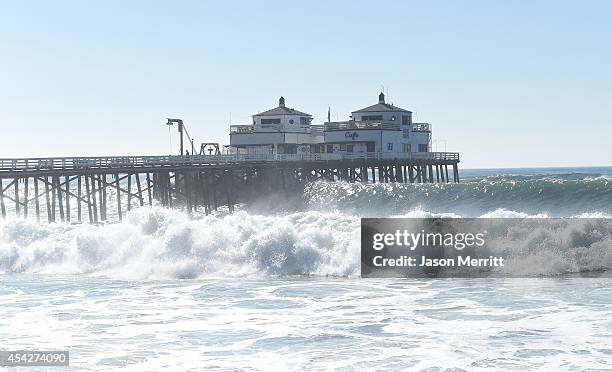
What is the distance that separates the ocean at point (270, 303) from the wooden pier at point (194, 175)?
6.17m

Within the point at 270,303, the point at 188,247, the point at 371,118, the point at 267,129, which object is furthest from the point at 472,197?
the point at 270,303

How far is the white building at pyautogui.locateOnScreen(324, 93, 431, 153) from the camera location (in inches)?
2990

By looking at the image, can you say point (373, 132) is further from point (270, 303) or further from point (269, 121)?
point (270, 303)

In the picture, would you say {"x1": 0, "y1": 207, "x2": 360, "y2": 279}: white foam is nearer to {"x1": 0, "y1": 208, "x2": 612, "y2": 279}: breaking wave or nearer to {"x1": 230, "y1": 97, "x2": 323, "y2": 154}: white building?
{"x1": 0, "y1": 208, "x2": 612, "y2": 279}: breaking wave

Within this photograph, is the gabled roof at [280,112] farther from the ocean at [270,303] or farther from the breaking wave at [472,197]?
the ocean at [270,303]

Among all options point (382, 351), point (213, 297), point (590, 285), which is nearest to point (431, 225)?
point (590, 285)

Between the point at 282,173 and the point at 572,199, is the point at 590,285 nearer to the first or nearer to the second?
the point at 572,199

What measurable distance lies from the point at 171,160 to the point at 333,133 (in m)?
24.7

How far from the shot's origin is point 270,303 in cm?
2686

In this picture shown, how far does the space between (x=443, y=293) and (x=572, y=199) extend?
3137 centimetres

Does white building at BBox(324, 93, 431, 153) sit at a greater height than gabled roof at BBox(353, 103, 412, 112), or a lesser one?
lesser

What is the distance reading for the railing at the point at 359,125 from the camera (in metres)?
75.9

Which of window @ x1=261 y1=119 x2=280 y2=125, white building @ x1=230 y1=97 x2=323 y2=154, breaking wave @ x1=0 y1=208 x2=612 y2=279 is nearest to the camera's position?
breaking wave @ x1=0 y1=208 x2=612 y2=279

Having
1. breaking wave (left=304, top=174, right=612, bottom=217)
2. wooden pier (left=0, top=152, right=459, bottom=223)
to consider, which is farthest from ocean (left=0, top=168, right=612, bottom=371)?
breaking wave (left=304, top=174, right=612, bottom=217)
